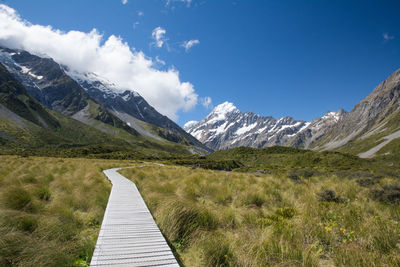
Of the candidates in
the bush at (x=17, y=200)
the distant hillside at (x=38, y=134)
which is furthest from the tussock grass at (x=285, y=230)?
the distant hillside at (x=38, y=134)

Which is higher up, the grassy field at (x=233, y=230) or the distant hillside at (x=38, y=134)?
the distant hillside at (x=38, y=134)

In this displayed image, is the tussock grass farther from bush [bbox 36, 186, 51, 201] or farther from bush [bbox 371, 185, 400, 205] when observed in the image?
bush [bbox 36, 186, 51, 201]

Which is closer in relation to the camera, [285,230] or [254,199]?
[285,230]

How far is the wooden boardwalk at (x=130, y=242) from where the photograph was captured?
360 centimetres

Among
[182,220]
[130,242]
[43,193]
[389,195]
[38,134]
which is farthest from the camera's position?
[38,134]

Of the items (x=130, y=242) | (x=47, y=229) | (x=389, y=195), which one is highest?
(x=389, y=195)

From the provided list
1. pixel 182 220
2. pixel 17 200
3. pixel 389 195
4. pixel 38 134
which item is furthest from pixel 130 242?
pixel 38 134

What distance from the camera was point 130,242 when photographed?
434 centimetres

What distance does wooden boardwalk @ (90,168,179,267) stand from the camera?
11.8ft

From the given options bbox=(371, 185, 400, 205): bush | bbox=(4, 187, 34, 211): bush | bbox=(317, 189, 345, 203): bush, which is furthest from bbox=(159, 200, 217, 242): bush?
bbox=(371, 185, 400, 205): bush

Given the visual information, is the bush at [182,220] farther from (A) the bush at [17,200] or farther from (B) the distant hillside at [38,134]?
(B) the distant hillside at [38,134]

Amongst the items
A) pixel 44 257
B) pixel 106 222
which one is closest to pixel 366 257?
pixel 44 257

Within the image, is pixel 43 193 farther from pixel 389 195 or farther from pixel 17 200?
pixel 389 195

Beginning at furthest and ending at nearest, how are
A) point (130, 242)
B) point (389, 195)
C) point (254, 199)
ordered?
1. point (254, 199)
2. point (389, 195)
3. point (130, 242)
